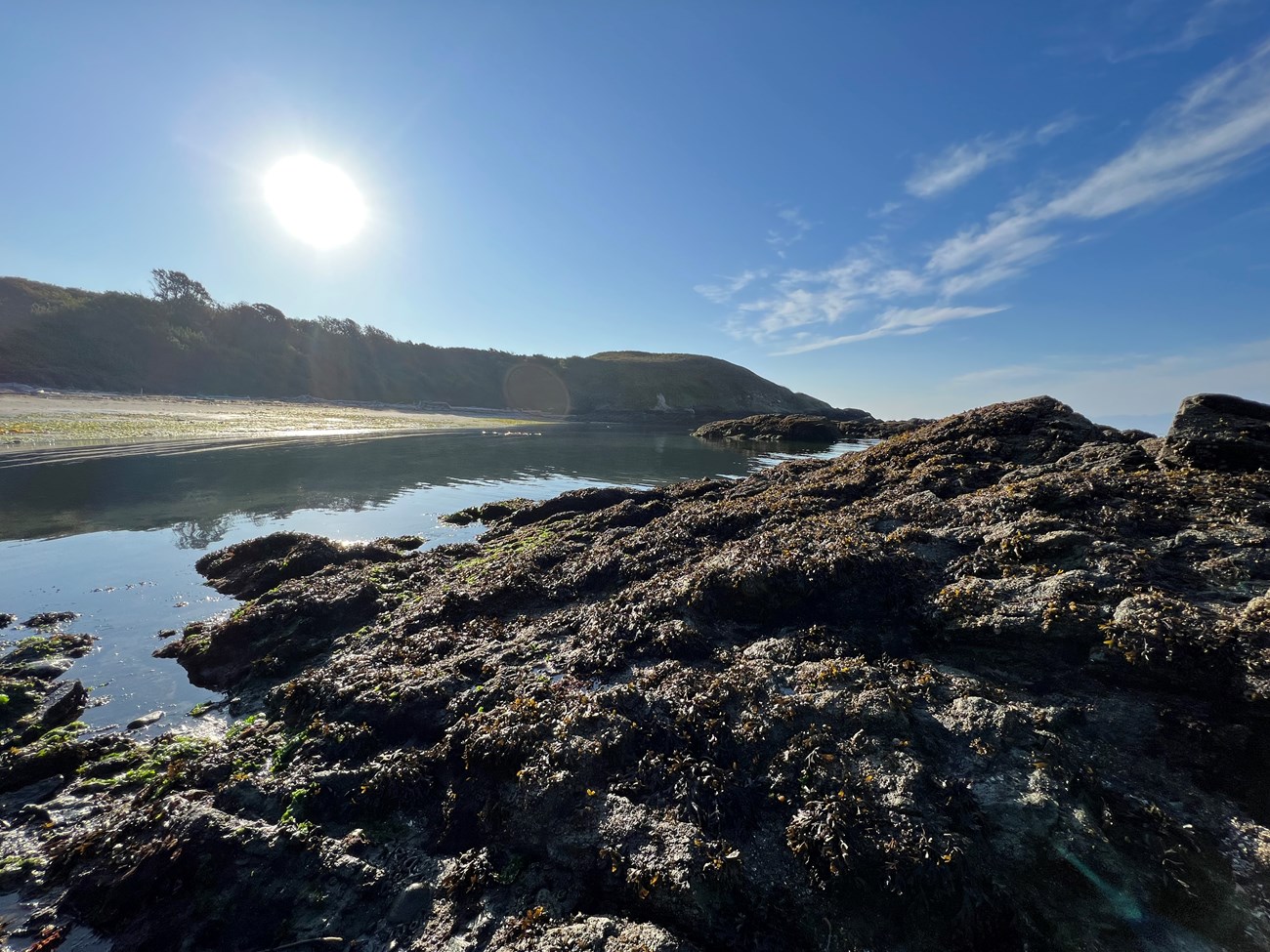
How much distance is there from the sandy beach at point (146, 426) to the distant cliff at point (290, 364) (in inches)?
1205

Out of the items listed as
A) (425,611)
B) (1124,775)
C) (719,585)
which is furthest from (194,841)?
(1124,775)

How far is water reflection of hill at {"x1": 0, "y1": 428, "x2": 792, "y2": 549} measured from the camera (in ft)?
57.5

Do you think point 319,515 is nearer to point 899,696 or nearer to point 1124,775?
point 899,696

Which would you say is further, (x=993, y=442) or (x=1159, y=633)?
(x=993, y=442)

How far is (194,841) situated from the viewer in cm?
459

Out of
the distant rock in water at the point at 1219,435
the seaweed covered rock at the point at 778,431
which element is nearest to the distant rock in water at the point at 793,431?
the seaweed covered rock at the point at 778,431

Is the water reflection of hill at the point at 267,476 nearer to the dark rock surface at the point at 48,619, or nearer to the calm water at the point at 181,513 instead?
the calm water at the point at 181,513

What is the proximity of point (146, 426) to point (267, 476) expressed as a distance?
24227 mm

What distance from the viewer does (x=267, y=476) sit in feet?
87.8

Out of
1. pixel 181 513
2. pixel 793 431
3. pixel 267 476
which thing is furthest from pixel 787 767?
pixel 793 431

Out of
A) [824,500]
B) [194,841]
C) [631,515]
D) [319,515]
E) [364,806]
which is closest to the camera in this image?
[194,841]

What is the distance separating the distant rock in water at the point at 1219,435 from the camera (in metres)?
7.55

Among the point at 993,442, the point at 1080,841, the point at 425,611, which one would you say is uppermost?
the point at 993,442

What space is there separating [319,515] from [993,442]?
21.7m
